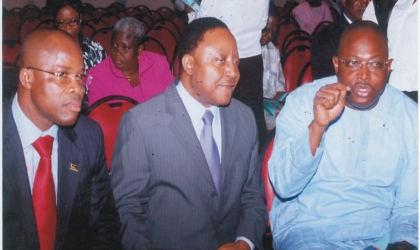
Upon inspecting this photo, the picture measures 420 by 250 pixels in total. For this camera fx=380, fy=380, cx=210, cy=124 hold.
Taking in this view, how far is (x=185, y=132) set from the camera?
1.44 metres

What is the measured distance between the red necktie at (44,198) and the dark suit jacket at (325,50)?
Result: 176 centimetres

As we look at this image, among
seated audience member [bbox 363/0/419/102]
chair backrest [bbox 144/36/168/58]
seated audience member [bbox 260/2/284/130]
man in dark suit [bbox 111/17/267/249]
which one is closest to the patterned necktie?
man in dark suit [bbox 111/17/267/249]

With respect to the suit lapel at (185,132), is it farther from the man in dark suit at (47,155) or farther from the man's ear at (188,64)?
the man in dark suit at (47,155)

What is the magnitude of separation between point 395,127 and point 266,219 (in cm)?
63

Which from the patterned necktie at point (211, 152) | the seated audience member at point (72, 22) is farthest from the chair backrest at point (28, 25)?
the patterned necktie at point (211, 152)

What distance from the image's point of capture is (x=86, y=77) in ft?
4.46

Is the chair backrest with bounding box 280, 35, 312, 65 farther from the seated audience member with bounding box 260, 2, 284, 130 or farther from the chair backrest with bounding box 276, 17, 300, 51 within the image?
the chair backrest with bounding box 276, 17, 300, 51

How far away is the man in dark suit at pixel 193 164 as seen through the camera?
1.38m

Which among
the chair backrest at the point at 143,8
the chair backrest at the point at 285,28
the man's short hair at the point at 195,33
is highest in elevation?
the chair backrest at the point at 143,8

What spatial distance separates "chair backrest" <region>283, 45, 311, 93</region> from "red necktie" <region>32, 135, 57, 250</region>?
2589 mm

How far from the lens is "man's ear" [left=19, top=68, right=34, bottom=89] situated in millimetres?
1270

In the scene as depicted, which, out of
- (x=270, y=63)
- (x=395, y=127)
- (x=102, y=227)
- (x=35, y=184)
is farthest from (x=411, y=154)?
(x=270, y=63)

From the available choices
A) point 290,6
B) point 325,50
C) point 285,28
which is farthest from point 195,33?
point 290,6

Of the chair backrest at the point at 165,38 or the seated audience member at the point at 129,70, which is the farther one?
the chair backrest at the point at 165,38
